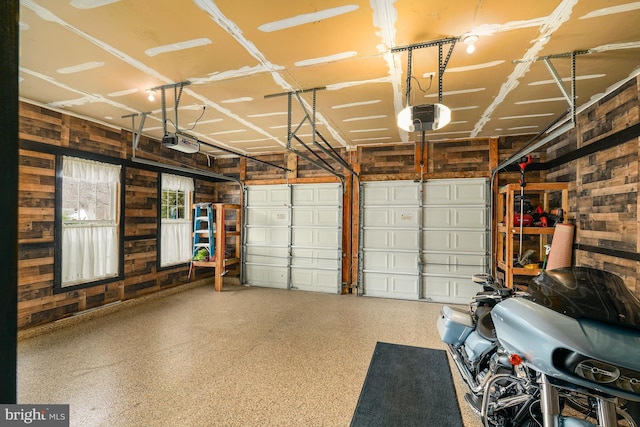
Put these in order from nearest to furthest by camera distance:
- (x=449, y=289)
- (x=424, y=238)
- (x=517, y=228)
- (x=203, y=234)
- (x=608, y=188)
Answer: (x=608, y=188) → (x=517, y=228) → (x=449, y=289) → (x=424, y=238) → (x=203, y=234)

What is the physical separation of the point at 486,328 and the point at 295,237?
15.3ft

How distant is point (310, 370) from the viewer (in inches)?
115

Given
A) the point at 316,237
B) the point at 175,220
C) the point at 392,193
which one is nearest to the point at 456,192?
the point at 392,193

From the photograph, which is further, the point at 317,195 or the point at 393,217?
the point at 317,195

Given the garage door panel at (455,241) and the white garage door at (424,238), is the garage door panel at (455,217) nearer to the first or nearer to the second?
the white garage door at (424,238)

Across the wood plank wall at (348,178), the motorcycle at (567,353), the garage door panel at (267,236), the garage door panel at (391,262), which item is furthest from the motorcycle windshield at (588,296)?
the garage door panel at (267,236)

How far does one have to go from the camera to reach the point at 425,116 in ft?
7.87

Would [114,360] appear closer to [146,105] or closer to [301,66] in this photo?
[146,105]

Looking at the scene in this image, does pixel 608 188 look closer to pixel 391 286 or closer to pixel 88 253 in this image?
pixel 391 286

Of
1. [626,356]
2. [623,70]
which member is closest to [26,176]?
[626,356]

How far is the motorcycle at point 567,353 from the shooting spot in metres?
1.20

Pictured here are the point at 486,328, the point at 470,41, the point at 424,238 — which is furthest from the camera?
the point at 424,238

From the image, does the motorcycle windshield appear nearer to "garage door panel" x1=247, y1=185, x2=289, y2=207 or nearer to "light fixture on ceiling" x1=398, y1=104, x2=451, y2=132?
"light fixture on ceiling" x1=398, y1=104, x2=451, y2=132

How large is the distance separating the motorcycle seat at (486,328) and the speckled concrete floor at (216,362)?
0.75 metres
